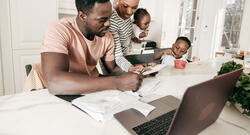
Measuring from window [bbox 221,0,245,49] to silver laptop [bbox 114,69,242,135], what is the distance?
4062 mm

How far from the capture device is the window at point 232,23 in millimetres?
3925

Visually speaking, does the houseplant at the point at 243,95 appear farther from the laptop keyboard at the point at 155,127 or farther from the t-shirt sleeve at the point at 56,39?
the t-shirt sleeve at the point at 56,39

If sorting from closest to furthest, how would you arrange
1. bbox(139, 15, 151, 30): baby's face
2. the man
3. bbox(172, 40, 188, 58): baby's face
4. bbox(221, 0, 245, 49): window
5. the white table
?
the white table, the man, bbox(139, 15, 151, 30): baby's face, bbox(172, 40, 188, 58): baby's face, bbox(221, 0, 245, 49): window

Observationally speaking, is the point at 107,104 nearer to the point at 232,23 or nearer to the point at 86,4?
the point at 86,4

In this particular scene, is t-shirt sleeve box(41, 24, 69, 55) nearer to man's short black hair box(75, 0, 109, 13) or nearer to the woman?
man's short black hair box(75, 0, 109, 13)

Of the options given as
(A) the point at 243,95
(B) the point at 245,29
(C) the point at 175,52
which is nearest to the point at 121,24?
(C) the point at 175,52

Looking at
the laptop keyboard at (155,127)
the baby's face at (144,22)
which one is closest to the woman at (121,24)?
the baby's face at (144,22)

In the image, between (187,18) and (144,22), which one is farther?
(187,18)

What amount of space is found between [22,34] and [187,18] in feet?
11.4

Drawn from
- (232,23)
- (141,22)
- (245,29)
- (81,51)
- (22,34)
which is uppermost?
(232,23)

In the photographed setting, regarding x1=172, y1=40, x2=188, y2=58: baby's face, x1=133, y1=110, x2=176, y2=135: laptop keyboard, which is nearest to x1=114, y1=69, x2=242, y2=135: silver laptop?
x1=133, y1=110, x2=176, y2=135: laptop keyboard

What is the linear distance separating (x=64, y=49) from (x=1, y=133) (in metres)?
0.51

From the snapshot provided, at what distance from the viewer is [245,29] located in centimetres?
376

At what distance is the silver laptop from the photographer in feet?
1.24
